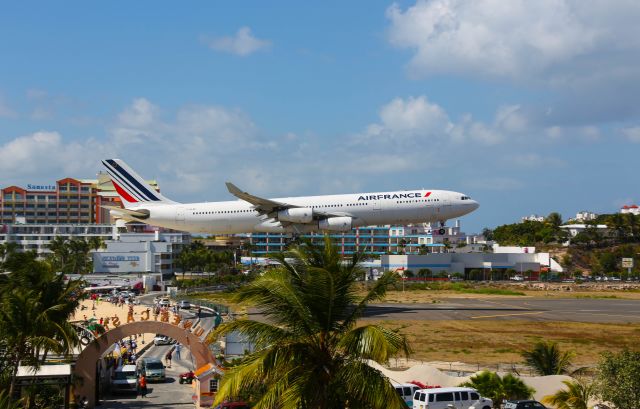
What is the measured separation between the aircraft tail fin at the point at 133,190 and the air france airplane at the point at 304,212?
679 mm

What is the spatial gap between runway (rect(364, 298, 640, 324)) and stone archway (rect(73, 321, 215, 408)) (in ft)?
114

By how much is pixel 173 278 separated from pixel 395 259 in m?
49.8

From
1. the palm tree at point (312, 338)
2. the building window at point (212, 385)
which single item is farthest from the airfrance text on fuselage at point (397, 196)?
the palm tree at point (312, 338)

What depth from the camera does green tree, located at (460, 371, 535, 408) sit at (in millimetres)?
31906

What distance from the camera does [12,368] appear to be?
29.9 metres

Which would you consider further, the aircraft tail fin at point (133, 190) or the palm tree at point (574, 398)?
the aircraft tail fin at point (133, 190)

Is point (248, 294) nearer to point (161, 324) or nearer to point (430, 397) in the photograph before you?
point (430, 397)

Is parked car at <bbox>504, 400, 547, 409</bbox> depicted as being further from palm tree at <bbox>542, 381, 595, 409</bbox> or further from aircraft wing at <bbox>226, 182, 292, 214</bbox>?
aircraft wing at <bbox>226, 182, 292, 214</bbox>

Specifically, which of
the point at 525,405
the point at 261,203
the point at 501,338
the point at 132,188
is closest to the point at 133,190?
the point at 132,188

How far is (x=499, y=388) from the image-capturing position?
32188 millimetres

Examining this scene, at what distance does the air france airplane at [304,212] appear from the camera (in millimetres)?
81188

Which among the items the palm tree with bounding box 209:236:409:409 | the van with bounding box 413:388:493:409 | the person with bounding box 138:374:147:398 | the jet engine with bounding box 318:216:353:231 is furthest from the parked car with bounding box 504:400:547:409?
the jet engine with bounding box 318:216:353:231

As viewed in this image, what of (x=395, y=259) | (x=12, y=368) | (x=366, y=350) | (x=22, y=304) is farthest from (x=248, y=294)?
(x=395, y=259)

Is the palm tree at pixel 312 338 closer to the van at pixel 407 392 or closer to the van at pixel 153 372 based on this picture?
the van at pixel 407 392
